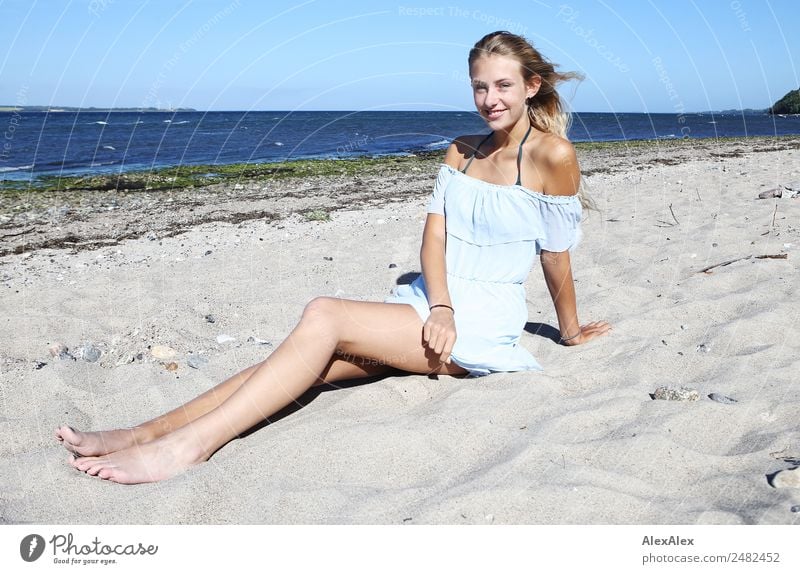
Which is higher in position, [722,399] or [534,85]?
[534,85]

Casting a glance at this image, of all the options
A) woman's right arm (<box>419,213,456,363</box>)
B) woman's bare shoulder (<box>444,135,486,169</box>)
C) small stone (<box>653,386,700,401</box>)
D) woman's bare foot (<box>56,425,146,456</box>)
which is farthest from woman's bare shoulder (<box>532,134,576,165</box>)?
woman's bare foot (<box>56,425,146,456</box>)

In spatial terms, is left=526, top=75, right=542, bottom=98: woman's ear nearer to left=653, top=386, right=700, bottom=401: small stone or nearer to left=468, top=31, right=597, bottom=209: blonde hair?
left=468, top=31, right=597, bottom=209: blonde hair

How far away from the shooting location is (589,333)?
362 cm

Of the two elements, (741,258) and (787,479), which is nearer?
(787,479)

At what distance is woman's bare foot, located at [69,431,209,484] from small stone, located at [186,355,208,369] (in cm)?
104

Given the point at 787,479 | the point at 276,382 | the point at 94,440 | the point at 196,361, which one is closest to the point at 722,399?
the point at 787,479

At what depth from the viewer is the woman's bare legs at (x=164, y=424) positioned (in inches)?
105

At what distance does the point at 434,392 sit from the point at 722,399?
3.97 feet

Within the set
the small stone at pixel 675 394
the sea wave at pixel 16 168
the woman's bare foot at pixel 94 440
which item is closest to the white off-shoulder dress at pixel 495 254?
the small stone at pixel 675 394

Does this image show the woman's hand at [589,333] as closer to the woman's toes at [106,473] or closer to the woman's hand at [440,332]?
the woman's hand at [440,332]

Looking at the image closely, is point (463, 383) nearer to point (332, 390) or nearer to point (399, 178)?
point (332, 390)

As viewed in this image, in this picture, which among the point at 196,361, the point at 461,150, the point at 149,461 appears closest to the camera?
the point at 149,461

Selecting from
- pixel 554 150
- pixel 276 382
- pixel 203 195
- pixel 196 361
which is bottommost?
pixel 196 361

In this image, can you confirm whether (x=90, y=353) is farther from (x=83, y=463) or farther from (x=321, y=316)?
(x=321, y=316)
